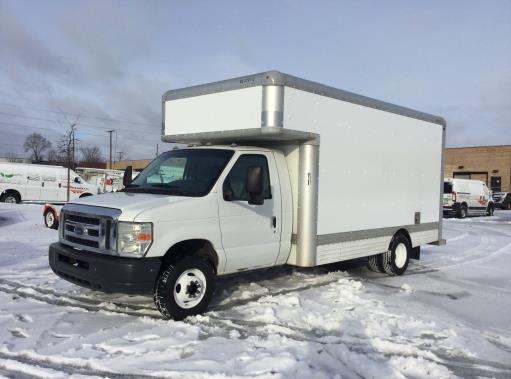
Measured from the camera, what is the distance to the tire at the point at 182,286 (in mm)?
5809

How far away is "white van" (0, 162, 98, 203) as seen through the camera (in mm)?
25016

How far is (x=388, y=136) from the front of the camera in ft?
29.1

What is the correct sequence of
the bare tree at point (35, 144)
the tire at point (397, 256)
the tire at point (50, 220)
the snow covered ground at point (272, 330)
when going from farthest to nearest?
the bare tree at point (35, 144) → the tire at point (50, 220) → the tire at point (397, 256) → the snow covered ground at point (272, 330)

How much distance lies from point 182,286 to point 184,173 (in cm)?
156

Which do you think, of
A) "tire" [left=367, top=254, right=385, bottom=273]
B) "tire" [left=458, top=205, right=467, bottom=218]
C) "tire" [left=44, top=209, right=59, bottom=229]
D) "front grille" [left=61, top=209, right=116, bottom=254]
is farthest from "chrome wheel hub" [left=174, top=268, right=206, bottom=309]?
"tire" [left=458, top=205, right=467, bottom=218]

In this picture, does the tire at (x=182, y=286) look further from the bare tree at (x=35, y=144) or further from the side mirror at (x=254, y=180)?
the bare tree at (x=35, y=144)

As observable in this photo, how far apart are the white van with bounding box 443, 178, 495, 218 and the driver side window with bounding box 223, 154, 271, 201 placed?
74.6 feet

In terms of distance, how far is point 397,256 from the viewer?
9492 mm

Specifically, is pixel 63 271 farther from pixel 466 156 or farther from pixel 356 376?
pixel 466 156

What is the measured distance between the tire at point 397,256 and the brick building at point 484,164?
45707 mm

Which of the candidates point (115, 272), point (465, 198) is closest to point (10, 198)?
point (115, 272)

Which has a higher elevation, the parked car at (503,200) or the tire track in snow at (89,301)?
the parked car at (503,200)

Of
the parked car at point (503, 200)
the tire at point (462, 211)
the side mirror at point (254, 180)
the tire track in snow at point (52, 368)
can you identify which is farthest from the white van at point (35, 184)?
the parked car at point (503, 200)

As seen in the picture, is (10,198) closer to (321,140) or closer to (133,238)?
(321,140)
